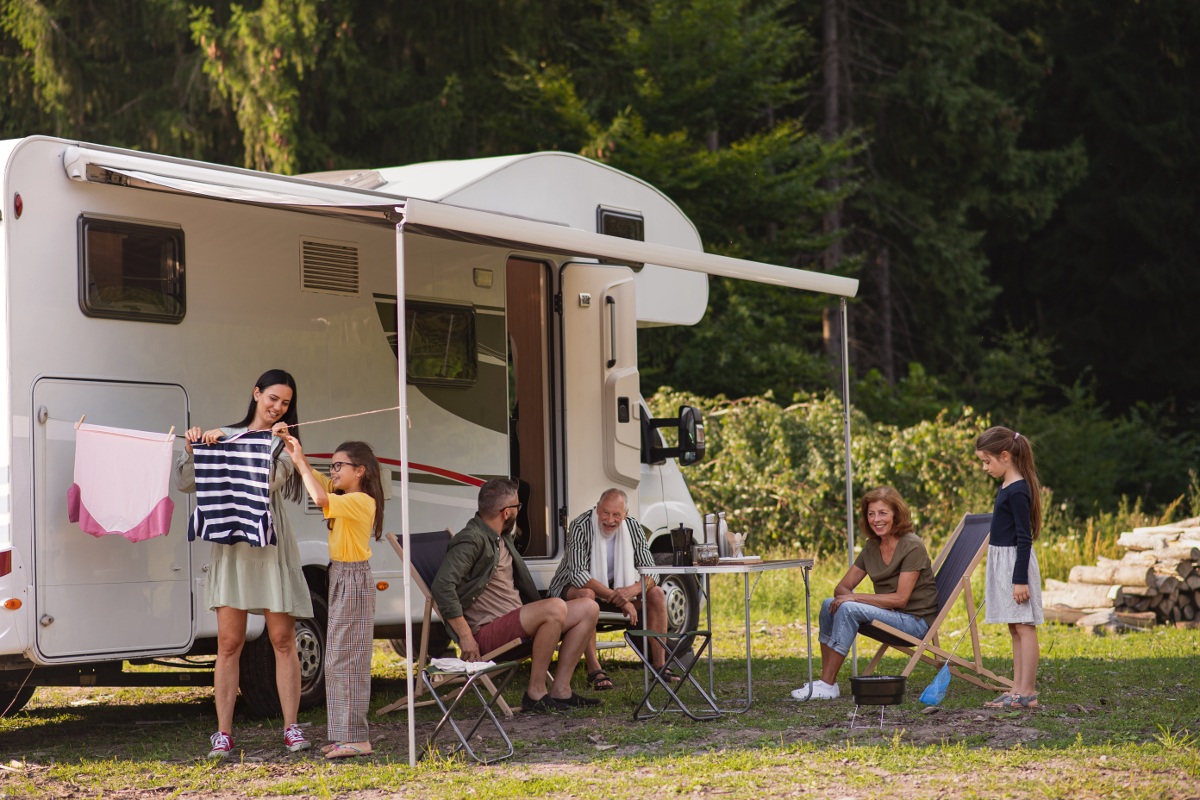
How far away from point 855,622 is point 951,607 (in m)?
0.54

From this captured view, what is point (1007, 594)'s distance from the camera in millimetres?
5992

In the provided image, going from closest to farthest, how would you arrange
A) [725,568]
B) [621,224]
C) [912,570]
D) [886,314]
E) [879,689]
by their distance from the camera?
[879,689] → [725,568] → [912,570] → [621,224] → [886,314]

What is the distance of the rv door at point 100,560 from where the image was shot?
16.8ft

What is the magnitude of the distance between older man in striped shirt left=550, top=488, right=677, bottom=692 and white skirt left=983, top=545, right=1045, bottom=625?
5.59ft

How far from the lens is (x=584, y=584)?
6738 mm

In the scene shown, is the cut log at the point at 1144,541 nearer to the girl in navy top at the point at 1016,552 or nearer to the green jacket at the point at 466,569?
the girl in navy top at the point at 1016,552

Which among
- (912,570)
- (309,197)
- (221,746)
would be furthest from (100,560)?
(912,570)

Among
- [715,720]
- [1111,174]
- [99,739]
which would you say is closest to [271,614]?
[99,739]

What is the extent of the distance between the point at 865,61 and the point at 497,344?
568 inches

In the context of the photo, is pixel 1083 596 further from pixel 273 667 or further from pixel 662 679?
pixel 273 667

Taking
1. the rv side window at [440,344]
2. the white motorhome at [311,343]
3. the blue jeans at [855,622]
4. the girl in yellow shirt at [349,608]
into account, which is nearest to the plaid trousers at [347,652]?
the girl in yellow shirt at [349,608]

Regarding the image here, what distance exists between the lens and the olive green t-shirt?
6.50 meters

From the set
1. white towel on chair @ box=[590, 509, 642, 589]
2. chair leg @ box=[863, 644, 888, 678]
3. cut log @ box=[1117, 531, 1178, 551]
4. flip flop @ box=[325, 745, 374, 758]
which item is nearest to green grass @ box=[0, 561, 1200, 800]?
flip flop @ box=[325, 745, 374, 758]

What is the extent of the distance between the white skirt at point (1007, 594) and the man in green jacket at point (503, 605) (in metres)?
1.85
